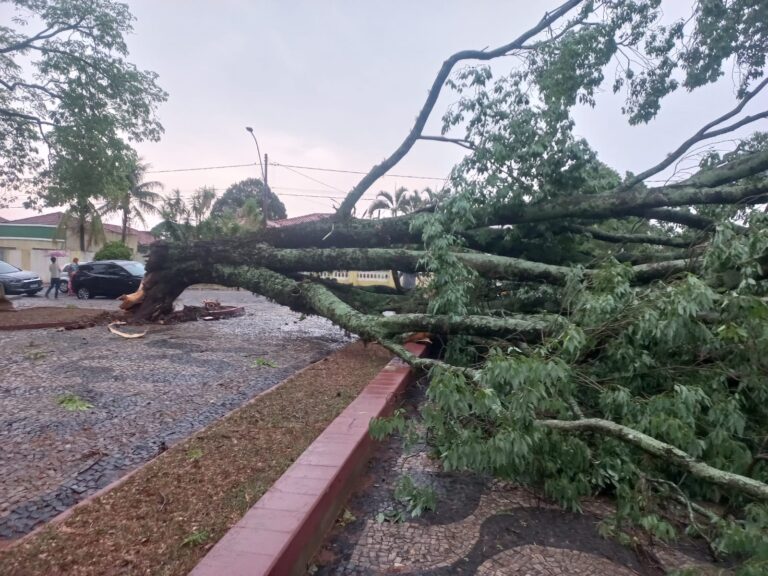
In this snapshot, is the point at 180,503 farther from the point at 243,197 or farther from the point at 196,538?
the point at 243,197

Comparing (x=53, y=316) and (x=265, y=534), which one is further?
(x=53, y=316)

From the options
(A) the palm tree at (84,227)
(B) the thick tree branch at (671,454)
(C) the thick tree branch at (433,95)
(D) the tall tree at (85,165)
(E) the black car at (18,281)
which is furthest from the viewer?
(A) the palm tree at (84,227)

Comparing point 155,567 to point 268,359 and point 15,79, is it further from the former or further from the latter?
point 15,79

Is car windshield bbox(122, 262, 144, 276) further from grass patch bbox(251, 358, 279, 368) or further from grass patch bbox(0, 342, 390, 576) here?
grass patch bbox(0, 342, 390, 576)

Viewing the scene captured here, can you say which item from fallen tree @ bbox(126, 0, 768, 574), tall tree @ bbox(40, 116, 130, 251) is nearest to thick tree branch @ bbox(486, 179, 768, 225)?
fallen tree @ bbox(126, 0, 768, 574)

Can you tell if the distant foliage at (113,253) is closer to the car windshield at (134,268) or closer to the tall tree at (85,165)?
the car windshield at (134,268)

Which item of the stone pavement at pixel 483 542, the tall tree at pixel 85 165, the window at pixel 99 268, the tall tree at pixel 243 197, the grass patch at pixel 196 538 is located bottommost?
the stone pavement at pixel 483 542

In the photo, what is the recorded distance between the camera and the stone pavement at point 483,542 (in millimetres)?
2521

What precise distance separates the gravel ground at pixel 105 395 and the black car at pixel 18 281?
34.8 feet

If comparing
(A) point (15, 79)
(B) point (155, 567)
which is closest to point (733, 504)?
(B) point (155, 567)

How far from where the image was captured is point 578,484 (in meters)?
3.10

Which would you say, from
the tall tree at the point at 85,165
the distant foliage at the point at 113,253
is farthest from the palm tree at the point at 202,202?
the tall tree at the point at 85,165

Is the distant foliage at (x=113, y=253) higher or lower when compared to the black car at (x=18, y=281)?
higher

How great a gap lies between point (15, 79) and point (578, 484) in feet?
44.4
